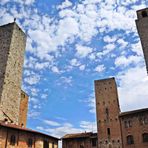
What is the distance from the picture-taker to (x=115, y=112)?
144 ft

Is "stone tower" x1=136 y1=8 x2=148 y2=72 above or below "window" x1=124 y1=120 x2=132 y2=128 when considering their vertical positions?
above

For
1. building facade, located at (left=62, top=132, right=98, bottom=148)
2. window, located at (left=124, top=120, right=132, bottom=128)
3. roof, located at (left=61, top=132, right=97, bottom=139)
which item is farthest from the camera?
roof, located at (left=61, top=132, right=97, bottom=139)

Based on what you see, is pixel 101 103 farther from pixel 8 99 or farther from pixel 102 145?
pixel 8 99

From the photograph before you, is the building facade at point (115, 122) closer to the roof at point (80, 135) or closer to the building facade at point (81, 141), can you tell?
the building facade at point (81, 141)

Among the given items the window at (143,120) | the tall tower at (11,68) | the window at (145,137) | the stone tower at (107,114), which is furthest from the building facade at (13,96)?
the window at (143,120)

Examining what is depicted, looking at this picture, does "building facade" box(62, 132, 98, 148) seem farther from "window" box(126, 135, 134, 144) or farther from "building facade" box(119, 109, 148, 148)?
"window" box(126, 135, 134, 144)

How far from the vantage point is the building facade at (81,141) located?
42.3 meters

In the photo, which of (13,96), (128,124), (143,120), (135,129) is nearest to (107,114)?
(128,124)

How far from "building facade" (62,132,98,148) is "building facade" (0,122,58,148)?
996cm

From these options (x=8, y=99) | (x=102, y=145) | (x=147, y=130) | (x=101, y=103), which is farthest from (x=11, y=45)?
(x=147, y=130)

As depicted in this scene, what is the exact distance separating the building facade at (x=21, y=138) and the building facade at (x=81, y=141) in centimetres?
996

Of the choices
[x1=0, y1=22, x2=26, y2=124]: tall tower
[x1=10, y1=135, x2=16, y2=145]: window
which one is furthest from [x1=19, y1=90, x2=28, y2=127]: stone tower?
[x1=10, y1=135, x2=16, y2=145]: window

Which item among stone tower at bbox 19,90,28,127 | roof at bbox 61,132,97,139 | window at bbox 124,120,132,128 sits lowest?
roof at bbox 61,132,97,139

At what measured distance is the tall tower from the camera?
35.9m
